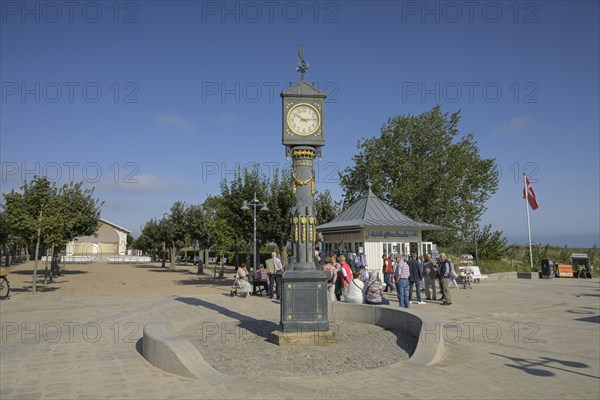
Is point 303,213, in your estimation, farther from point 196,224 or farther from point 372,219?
point 196,224

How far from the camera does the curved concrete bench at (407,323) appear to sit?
298 inches

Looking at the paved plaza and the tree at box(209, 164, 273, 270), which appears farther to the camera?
the tree at box(209, 164, 273, 270)

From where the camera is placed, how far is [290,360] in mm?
7773

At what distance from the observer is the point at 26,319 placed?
12.3 m

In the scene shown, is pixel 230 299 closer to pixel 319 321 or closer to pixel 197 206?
pixel 319 321

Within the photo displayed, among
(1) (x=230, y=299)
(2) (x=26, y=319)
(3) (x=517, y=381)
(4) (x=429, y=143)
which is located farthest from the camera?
(4) (x=429, y=143)

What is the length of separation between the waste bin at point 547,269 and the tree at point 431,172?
8164mm

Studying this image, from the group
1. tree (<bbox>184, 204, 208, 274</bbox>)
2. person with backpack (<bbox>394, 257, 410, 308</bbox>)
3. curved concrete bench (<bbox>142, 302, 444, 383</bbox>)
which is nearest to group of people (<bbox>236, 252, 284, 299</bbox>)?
person with backpack (<bbox>394, 257, 410, 308</bbox>)

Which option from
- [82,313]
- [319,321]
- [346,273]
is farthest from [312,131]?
[82,313]

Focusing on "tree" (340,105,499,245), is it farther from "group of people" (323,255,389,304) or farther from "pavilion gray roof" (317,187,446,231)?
"group of people" (323,255,389,304)

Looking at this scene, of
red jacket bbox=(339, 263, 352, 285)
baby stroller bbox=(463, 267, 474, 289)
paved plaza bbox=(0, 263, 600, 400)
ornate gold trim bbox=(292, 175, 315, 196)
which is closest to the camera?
paved plaza bbox=(0, 263, 600, 400)

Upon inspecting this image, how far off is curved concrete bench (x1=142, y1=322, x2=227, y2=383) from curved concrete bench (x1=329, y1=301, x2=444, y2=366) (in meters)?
3.19

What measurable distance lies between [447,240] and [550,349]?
97.8 feet

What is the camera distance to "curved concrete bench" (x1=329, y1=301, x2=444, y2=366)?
757 centimetres
